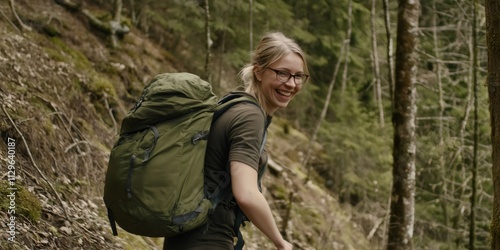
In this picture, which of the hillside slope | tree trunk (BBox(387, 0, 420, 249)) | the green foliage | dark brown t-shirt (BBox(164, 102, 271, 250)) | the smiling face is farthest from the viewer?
the green foliage

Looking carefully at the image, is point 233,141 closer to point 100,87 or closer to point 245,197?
point 245,197

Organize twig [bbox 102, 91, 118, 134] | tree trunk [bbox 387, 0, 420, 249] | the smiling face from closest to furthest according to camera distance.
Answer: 1. the smiling face
2. tree trunk [bbox 387, 0, 420, 249]
3. twig [bbox 102, 91, 118, 134]

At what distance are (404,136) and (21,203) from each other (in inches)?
151

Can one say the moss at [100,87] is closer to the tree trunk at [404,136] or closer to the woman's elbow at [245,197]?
the tree trunk at [404,136]

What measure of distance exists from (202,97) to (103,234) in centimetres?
348

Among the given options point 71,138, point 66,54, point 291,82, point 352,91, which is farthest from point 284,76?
point 352,91

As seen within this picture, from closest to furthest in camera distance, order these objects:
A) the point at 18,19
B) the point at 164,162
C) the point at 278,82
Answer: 1. the point at 164,162
2. the point at 278,82
3. the point at 18,19

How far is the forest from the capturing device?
19.5ft

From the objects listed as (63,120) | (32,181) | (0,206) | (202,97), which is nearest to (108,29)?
(63,120)

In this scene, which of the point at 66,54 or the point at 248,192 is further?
the point at 66,54

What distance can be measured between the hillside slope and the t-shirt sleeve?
2.33 meters

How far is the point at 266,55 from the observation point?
9.93 feet

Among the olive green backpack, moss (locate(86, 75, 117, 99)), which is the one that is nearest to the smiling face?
the olive green backpack

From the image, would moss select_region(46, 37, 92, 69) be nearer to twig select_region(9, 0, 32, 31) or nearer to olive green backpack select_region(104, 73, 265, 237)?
twig select_region(9, 0, 32, 31)
